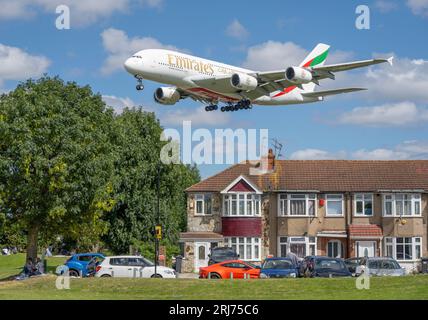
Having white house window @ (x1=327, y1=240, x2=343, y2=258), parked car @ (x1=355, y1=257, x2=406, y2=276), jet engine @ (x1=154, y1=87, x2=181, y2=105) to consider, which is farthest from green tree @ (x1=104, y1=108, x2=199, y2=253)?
parked car @ (x1=355, y1=257, x2=406, y2=276)

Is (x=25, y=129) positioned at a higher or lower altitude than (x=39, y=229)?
higher

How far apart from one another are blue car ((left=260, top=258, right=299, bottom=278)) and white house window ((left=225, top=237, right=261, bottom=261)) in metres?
20.9

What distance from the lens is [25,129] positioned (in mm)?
49438

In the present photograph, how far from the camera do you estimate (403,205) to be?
203 ft

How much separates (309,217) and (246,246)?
5055 mm

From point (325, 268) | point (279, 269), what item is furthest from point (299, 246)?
point (325, 268)

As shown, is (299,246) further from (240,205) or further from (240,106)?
(240,106)

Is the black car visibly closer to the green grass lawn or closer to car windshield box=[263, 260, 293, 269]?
car windshield box=[263, 260, 293, 269]

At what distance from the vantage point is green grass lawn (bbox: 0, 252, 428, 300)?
3069cm

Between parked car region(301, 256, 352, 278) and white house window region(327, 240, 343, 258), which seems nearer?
parked car region(301, 256, 352, 278)

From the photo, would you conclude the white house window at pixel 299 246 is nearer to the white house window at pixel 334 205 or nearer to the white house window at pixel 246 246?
the white house window at pixel 246 246

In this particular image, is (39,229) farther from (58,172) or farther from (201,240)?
(201,240)
